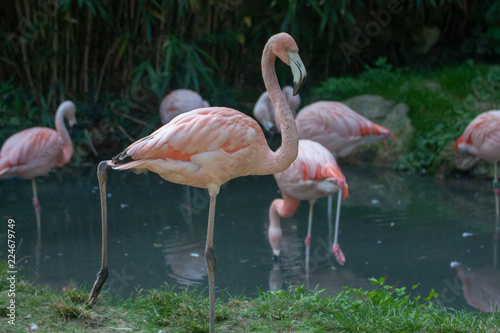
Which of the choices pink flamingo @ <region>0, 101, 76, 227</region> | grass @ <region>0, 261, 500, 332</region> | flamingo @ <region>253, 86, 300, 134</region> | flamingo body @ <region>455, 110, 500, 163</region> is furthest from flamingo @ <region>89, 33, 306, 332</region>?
flamingo @ <region>253, 86, 300, 134</region>

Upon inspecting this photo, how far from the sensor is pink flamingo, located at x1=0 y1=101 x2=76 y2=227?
560 centimetres

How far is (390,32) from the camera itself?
35.0 feet

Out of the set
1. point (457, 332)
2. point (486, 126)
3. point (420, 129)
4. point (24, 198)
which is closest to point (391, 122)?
point (420, 129)

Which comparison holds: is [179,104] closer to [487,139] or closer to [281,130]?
[487,139]

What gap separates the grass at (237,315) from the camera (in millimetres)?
2934

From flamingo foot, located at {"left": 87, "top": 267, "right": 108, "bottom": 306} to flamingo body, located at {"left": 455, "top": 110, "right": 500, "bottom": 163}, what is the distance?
14.2ft

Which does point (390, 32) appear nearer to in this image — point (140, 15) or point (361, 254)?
point (140, 15)

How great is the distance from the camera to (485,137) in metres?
5.82

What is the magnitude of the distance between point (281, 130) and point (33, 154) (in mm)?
3596

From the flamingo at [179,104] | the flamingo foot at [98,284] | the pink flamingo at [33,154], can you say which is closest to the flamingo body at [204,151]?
the flamingo foot at [98,284]

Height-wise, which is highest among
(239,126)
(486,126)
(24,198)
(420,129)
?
(239,126)

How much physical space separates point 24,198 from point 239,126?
4.31 meters

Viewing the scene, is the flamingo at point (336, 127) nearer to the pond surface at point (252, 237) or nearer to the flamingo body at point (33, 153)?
the pond surface at point (252, 237)

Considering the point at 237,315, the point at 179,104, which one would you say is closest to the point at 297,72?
the point at 237,315
